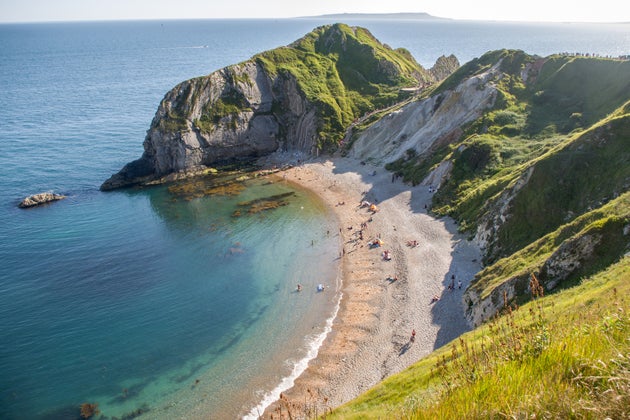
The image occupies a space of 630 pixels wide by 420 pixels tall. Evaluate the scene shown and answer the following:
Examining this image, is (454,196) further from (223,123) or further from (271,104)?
(271,104)

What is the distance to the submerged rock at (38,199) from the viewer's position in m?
74.1

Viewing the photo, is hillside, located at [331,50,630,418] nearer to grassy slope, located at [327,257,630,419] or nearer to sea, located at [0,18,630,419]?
grassy slope, located at [327,257,630,419]

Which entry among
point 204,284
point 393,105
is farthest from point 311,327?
point 393,105

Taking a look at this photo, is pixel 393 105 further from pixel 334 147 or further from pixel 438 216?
pixel 438 216

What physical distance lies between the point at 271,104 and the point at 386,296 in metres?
67.0

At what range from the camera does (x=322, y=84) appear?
106 m

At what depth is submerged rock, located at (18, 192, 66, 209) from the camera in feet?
243

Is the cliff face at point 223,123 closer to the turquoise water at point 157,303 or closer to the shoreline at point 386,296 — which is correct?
the turquoise water at point 157,303

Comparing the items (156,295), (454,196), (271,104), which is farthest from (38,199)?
(454,196)

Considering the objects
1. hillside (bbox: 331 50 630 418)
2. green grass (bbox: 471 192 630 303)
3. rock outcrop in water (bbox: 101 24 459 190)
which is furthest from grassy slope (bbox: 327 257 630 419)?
rock outcrop in water (bbox: 101 24 459 190)

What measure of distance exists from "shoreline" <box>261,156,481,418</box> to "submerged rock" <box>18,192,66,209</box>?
48.9 m

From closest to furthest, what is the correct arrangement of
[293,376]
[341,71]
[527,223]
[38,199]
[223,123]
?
[293,376] → [527,223] → [38,199] → [223,123] → [341,71]

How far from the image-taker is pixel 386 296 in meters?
46.7

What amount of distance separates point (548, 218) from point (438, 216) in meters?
19.0
